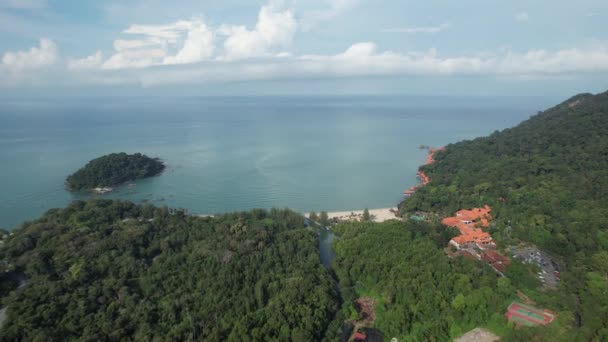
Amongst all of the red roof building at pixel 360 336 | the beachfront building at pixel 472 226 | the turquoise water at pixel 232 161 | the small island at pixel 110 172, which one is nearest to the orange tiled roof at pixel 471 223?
the beachfront building at pixel 472 226

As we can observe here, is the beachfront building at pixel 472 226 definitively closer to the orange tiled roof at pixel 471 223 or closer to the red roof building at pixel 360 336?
the orange tiled roof at pixel 471 223

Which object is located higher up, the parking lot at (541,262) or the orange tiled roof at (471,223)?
the orange tiled roof at (471,223)

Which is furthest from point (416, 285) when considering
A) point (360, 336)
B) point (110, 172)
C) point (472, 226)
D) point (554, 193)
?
point (110, 172)

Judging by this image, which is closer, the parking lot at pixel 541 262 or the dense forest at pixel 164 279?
the dense forest at pixel 164 279

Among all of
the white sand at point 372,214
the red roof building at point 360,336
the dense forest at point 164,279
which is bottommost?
the red roof building at point 360,336

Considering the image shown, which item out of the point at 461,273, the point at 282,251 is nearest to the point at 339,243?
the point at 282,251

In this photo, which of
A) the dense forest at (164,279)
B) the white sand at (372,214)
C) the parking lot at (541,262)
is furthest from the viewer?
the white sand at (372,214)

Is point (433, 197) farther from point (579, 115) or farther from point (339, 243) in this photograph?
point (579, 115)
